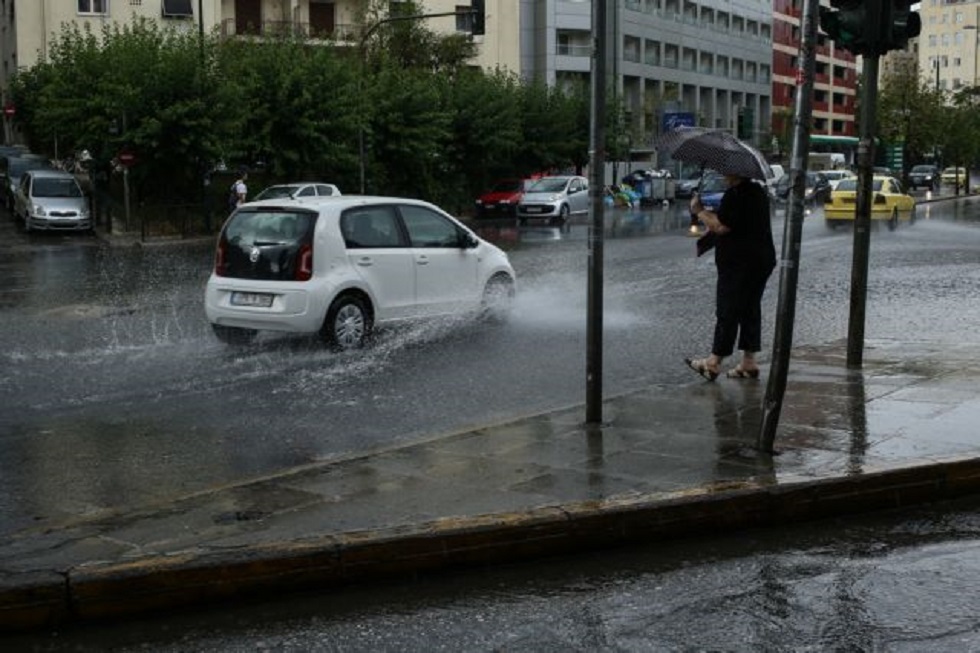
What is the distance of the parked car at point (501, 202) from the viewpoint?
45.2 meters

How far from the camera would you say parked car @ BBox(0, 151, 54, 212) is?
137 ft

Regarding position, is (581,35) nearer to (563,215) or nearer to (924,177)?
(924,177)

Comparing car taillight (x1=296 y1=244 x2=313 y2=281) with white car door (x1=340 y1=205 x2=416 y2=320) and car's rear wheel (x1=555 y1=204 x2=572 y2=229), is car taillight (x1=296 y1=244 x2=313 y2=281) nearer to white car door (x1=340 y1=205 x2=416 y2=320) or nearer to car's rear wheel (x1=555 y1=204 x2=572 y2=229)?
white car door (x1=340 y1=205 x2=416 y2=320)

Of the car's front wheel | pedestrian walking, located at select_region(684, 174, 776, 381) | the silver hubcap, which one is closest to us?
pedestrian walking, located at select_region(684, 174, 776, 381)

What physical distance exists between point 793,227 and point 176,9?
51.3 m

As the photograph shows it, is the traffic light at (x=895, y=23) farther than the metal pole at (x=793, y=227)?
Yes

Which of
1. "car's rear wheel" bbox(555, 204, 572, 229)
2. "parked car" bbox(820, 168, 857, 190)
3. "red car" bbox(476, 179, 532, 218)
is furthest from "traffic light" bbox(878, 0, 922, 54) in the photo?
"red car" bbox(476, 179, 532, 218)

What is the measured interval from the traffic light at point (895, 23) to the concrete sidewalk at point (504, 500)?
2557mm

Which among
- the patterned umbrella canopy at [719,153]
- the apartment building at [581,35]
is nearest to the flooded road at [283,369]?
the patterned umbrella canopy at [719,153]

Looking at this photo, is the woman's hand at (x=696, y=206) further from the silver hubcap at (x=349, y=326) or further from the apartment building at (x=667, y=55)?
the apartment building at (x=667, y=55)

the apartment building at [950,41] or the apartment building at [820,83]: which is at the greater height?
the apartment building at [950,41]

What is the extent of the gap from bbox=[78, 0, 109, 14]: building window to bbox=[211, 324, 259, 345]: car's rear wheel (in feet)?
148

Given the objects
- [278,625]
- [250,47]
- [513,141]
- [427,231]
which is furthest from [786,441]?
[513,141]

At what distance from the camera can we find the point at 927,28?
6122 inches
